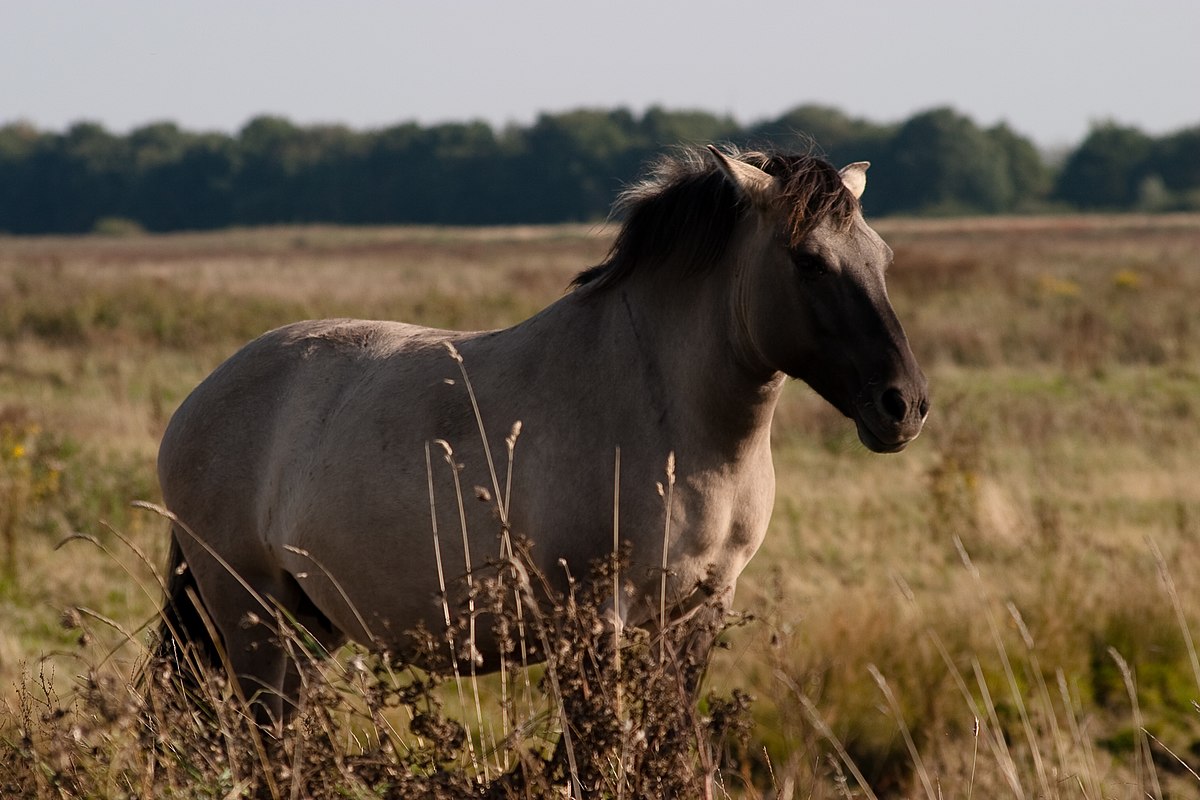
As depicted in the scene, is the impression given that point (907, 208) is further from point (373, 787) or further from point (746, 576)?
point (373, 787)

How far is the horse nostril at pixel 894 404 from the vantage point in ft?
10.6

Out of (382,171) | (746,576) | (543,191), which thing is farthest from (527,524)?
(382,171)

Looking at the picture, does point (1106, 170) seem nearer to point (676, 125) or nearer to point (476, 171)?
point (676, 125)

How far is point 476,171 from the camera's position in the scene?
75.4 metres

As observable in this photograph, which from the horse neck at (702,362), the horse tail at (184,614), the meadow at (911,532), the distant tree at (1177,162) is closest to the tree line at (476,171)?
the distant tree at (1177,162)

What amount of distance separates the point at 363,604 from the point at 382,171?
2987 inches

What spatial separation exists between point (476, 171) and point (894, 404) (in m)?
73.8

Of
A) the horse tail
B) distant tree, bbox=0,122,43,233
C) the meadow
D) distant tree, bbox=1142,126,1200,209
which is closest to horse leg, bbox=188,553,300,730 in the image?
the horse tail

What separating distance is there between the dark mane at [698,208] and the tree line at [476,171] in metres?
65.7

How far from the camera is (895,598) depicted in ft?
25.5

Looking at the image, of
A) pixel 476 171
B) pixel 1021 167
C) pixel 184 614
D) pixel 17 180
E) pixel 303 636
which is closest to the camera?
pixel 303 636


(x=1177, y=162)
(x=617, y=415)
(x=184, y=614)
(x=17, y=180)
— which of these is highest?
(x=17, y=180)

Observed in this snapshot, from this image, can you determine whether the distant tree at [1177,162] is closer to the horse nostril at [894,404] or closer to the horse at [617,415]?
the horse at [617,415]

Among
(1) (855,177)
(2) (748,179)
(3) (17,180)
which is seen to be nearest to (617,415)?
(2) (748,179)
